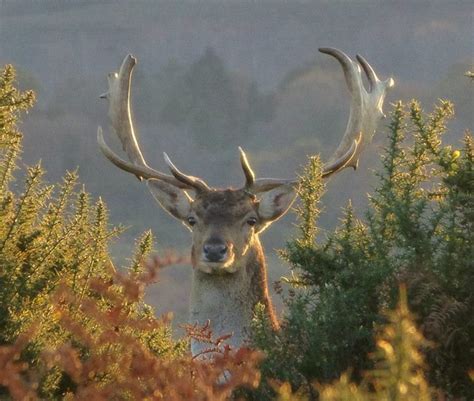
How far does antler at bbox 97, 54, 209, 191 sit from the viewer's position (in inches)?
373

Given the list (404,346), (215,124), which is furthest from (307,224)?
(215,124)

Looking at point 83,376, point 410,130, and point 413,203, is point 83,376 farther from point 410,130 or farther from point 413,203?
point 410,130

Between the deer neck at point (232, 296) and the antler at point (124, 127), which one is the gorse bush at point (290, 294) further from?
the antler at point (124, 127)

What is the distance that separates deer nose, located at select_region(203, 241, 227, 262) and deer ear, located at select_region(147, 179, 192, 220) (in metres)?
0.57

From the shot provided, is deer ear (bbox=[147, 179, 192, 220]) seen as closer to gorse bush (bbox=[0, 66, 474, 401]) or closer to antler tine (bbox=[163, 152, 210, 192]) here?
antler tine (bbox=[163, 152, 210, 192])

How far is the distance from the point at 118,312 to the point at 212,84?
4137 centimetres

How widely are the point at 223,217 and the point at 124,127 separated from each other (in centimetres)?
205

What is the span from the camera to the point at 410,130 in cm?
728

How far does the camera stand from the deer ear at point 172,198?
859 centimetres

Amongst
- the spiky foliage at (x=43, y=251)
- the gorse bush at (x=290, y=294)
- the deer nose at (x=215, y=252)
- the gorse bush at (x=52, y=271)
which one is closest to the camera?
the gorse bush at (x=290, y=294)

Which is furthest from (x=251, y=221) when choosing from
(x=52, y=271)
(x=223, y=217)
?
(x=52, y=271)

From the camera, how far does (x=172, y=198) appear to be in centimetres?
867

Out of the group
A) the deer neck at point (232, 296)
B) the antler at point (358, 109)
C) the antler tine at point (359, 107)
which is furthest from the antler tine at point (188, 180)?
the antler tine at point (359, 107)

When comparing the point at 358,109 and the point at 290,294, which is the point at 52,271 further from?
the point at 358,109
